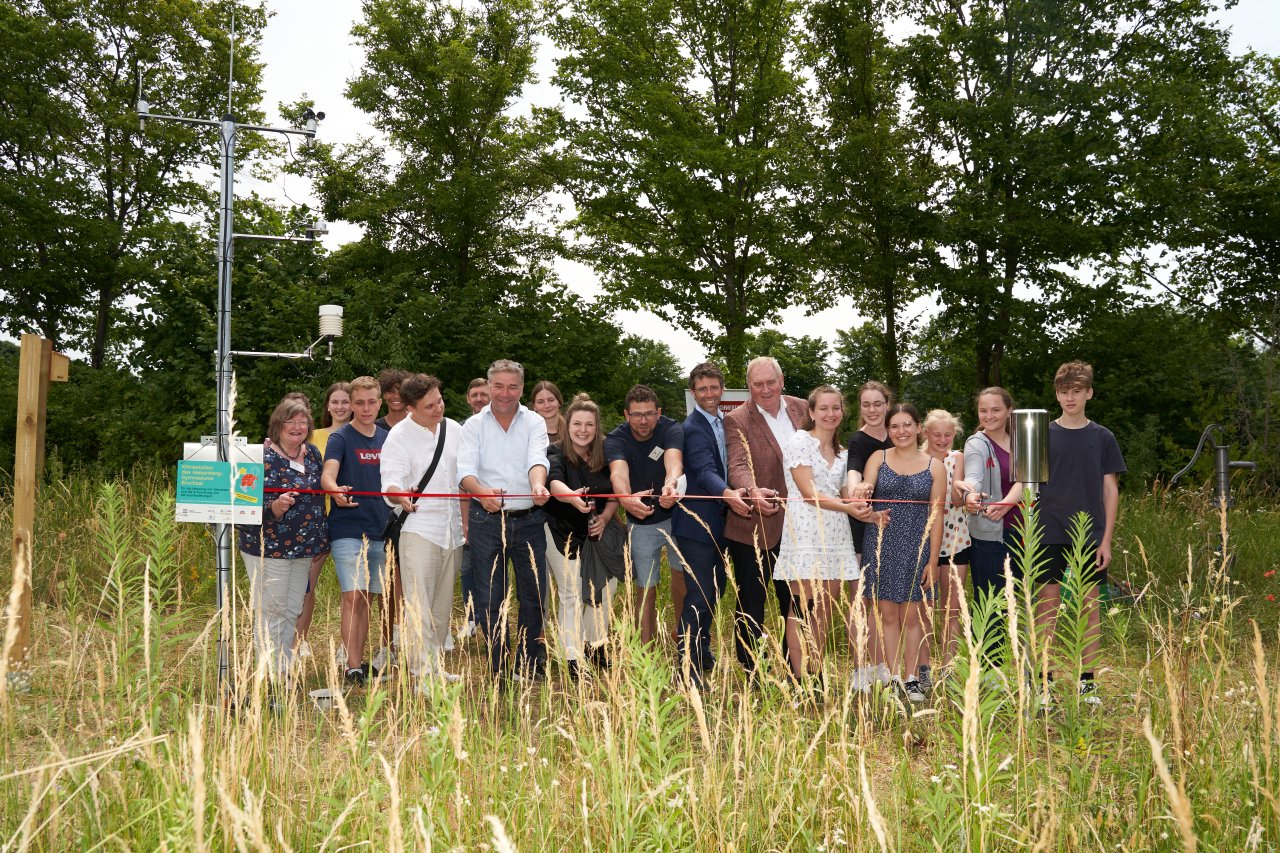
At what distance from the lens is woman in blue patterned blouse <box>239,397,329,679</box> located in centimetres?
514

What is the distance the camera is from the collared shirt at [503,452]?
5414mm

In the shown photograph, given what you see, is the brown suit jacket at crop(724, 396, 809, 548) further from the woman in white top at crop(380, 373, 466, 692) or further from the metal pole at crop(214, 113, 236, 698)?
the metal pole at crop(214, 113, 236, 698)

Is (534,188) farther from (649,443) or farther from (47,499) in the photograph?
(649,443)

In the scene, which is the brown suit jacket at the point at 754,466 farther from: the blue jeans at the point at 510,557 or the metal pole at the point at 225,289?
Result: the metal pole at the point at 225,289

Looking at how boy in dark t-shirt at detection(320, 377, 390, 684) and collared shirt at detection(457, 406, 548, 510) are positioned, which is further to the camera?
boy in dark t-shirt at detection(320, 377, 390, 684)

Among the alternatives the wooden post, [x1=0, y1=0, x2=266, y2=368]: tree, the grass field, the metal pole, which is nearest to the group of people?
the metal pole

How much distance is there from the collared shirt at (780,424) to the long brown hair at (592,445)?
93 cm

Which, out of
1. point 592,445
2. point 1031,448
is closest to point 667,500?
point 592,445

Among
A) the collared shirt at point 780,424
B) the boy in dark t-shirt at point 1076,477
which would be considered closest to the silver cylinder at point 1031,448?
the boy in dark t-shirt at point 1076,477

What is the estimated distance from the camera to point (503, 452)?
215 inches

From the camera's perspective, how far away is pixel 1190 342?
17250 mm

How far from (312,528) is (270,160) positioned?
73.4 ft

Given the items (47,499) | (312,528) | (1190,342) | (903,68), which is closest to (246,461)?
(312,528)

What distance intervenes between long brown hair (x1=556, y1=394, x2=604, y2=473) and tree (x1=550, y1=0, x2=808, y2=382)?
11992 millimetres
